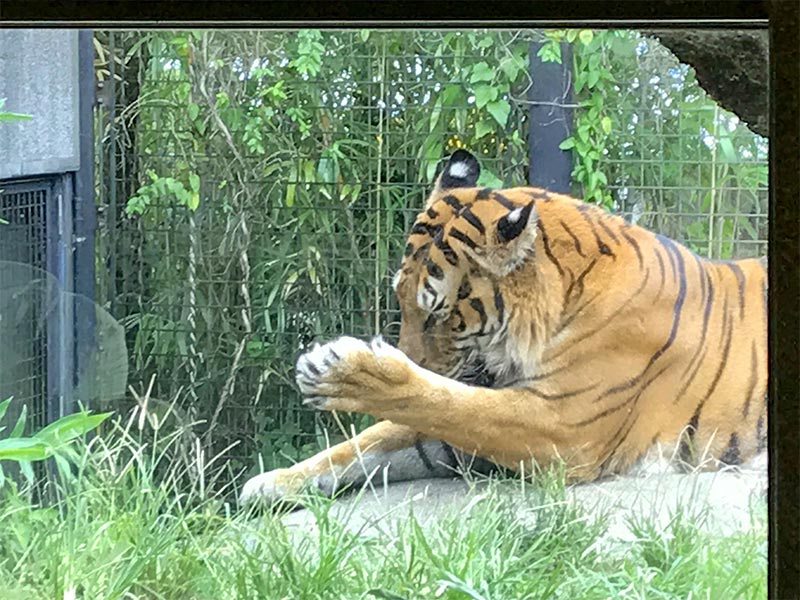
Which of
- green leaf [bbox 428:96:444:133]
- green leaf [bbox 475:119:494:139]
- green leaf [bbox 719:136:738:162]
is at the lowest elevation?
green leaf [bbox 719:136:738:162]

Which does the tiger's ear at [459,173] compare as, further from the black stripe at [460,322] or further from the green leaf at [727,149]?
the green leaf at [727,149]

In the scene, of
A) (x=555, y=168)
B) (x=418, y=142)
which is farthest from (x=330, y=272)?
(x=555, y=168)

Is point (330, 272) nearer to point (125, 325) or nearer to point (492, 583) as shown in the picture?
point (125, 325)

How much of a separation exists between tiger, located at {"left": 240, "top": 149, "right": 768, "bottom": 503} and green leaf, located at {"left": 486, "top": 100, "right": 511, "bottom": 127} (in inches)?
2.6

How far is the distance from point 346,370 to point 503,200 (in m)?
0.26

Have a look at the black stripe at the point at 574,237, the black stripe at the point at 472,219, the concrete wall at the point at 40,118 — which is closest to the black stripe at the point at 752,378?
the black stripe at the point at 574,237

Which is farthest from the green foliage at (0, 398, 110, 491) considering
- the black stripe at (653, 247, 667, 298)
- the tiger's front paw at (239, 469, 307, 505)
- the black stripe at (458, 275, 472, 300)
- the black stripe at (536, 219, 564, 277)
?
the black stripe at (653, 247, 667, 298)

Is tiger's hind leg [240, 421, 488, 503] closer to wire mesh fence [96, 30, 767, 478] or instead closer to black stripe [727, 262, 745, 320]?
wire mesh fence [96, 30, 767, 478]

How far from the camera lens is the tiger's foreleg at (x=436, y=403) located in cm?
112

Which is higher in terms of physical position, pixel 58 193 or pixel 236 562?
pixel 58 193

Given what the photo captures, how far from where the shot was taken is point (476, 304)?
45.6 inches

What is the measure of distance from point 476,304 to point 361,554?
31 cm

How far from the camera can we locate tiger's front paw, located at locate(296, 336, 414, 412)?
1120 millimetres

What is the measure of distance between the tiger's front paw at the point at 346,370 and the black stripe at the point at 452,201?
170 millimetres
